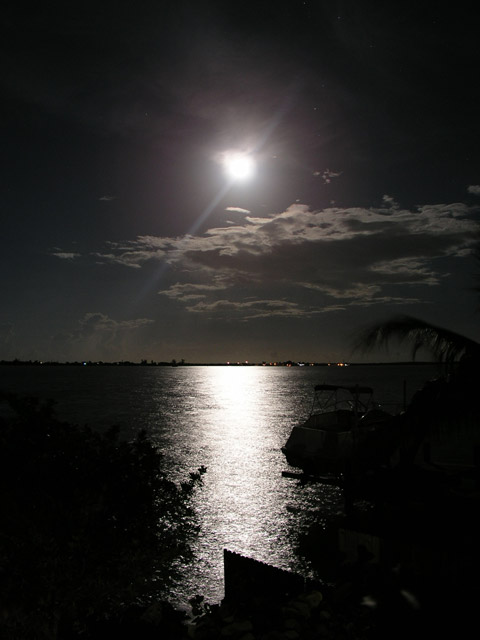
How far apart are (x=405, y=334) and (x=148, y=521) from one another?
771 centimetres

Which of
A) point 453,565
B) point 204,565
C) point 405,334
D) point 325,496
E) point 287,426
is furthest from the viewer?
point 287,426

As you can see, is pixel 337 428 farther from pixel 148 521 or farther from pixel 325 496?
pixel 148 521

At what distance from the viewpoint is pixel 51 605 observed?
9281 millimetres

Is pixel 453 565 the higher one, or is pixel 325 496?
pixel 453 565

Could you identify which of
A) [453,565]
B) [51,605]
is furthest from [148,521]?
[453,565]

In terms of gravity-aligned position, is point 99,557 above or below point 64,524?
below

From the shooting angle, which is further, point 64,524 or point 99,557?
point 99,557

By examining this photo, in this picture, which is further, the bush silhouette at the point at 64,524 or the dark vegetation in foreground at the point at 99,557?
the bush silhouette at the point at 64,524

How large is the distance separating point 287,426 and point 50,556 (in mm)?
73034

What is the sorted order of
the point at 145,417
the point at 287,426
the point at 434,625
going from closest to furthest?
1. the point at 434,625
2. the point at 287,426
3. the point at 145,417

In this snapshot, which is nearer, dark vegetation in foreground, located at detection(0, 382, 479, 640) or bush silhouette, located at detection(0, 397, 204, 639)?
dark vegetation in foreground, located at detection(0, 382, 479, 640)

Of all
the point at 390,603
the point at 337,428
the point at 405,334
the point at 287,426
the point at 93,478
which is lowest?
the point at 287,426

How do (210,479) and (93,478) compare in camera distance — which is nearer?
(93,478)

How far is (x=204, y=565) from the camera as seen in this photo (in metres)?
22.3
